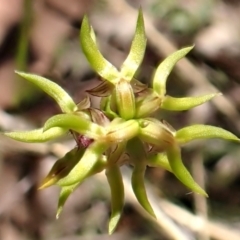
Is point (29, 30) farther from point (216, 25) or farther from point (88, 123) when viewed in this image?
point (88, 123)

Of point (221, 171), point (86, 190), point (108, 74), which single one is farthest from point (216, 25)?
point (108, 74)

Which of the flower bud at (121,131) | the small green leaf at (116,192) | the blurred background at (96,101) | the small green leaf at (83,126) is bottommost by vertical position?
the blurred background at (96,101)

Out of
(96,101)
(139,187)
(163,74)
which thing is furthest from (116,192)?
(96,101)

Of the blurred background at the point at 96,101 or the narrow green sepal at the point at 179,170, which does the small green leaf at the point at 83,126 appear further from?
the blurred background at the point at 96,101

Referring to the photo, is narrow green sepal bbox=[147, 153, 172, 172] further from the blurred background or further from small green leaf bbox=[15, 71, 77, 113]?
the blurred background

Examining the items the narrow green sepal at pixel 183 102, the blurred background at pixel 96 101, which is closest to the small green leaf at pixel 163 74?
the narrow green sepal at pixel 183 102

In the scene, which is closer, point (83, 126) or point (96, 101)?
point (83, 126)

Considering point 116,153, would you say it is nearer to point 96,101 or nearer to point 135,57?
point 135,57
